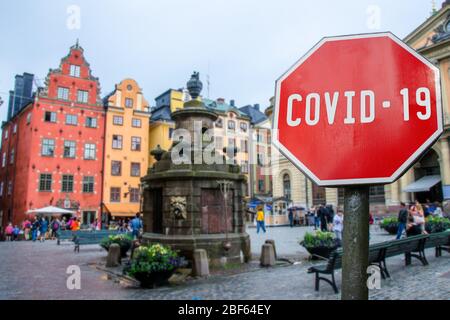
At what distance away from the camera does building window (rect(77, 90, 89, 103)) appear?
36688 millimetres

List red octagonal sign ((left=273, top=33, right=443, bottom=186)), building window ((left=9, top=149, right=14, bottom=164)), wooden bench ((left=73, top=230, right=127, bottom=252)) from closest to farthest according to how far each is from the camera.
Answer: red octagonal sign ((left=273, top=33, right=443, bottom=186))
wooden bench ((left=73, top=230, right=127, bottom=252))
building window ((left=9, top=149, right=14, bottom=164))

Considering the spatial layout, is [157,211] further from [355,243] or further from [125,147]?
[125,147]

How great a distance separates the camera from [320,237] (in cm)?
1180

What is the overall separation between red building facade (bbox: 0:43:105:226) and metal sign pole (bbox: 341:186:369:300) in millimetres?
36597

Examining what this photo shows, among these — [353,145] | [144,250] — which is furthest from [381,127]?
[144,250]

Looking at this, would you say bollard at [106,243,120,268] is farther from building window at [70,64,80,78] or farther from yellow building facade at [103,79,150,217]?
building window at [70,64,80,78]

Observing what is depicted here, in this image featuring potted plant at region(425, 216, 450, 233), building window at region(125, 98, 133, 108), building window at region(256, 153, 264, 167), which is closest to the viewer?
potted plant at region(425, 216, 450, 233)

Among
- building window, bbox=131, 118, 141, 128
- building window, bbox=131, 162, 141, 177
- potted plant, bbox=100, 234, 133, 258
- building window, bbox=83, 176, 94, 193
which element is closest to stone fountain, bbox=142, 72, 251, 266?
potted plant, bbox=100, 234, 133, 258

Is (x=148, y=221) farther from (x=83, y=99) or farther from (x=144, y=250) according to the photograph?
(x=83, y=99)

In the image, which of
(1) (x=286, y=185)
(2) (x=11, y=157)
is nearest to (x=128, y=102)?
(2) (x=11, y=157)

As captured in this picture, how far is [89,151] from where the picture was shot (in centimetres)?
3719

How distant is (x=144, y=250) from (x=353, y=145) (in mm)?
8131

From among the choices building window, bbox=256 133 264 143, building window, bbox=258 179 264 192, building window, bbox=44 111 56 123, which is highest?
building window, bbox=256 133 264 143

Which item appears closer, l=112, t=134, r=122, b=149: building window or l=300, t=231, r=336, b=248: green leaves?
l=300, t=231, r=336, b=248: green leaves
